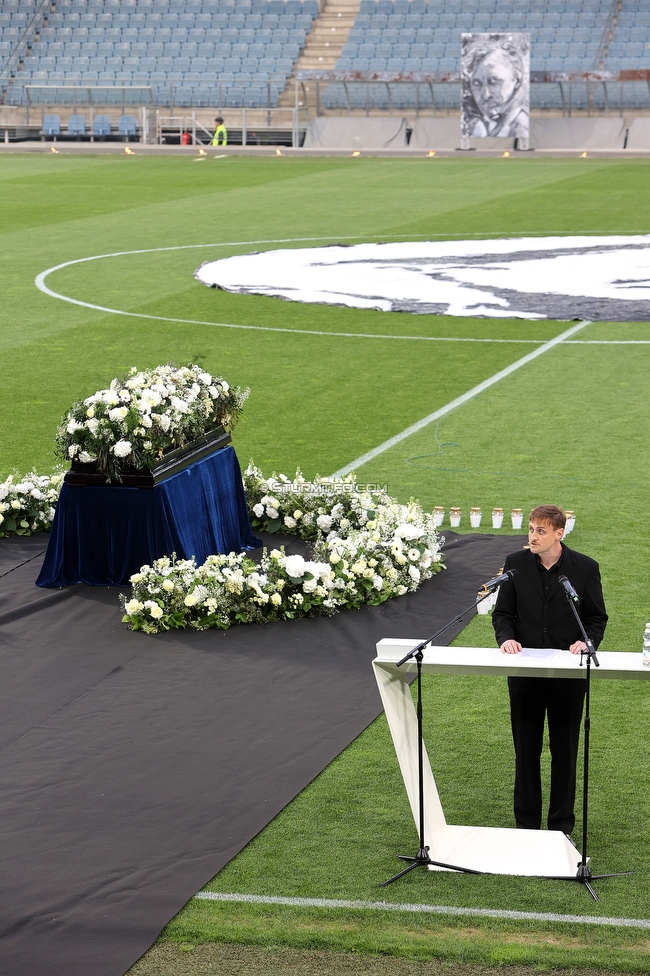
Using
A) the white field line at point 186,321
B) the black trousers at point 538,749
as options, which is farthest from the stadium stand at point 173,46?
the black trousers at point 538,749

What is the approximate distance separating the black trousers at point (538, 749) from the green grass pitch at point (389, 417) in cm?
21

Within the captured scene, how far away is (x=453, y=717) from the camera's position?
8.02 m

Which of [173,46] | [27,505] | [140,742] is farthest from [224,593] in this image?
[173,46]

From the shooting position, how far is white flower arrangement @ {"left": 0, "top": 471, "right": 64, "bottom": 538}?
37.6 ft

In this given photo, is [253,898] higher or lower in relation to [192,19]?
lower

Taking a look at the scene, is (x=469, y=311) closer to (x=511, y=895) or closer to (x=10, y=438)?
(x=10, y=438)

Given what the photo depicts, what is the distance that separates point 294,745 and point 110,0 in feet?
223

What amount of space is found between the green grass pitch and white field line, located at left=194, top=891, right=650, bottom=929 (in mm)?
54

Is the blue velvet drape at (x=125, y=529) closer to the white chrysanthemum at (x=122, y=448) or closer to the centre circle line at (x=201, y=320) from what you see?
the white chrysanthemum at (x=122, y=448)

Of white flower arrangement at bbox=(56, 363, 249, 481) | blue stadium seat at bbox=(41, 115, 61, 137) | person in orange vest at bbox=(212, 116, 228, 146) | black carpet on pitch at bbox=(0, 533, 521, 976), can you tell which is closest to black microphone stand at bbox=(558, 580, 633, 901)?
black carpet on pitch at bbox=(0, 533, 521, 976)

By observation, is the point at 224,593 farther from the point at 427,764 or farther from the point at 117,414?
the point at 427,764

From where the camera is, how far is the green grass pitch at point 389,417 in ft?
20.0

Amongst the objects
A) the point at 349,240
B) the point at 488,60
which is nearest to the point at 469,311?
the point at 349,240

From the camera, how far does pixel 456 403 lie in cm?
1588
